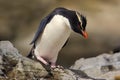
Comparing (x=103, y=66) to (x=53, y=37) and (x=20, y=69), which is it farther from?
(x=20, y=69)

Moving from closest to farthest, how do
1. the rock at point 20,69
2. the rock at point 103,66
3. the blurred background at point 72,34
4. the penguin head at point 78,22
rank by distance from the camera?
the rock at point 20,69 → the penguin head at point 78,22 → the rock at point 103,66 → the blurred background at point 72,34

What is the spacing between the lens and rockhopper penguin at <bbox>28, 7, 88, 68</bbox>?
2.54 metres

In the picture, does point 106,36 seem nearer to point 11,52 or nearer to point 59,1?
point 59,1

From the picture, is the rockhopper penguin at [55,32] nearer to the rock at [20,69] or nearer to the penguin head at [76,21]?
the penguin head at [76,21]

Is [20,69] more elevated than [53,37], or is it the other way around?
[53,37]

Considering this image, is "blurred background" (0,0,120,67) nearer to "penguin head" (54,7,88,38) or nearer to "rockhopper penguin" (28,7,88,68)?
"rockhopper penguin" (28,7,88,68)

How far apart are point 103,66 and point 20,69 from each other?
3.81 ft

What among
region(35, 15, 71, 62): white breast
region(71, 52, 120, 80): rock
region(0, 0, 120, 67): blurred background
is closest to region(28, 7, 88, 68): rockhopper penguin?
region(35, 15, 71, 62): white breast

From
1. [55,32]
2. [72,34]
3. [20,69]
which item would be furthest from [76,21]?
[72,34]

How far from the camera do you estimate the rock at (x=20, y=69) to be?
7.39 feet

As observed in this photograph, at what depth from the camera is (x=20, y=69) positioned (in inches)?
89.4

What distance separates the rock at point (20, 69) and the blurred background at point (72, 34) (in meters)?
2.16

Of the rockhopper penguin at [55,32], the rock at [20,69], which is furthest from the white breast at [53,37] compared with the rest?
the rock at [20,69]

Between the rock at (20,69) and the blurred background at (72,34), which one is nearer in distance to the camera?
the rock at (20,69)
